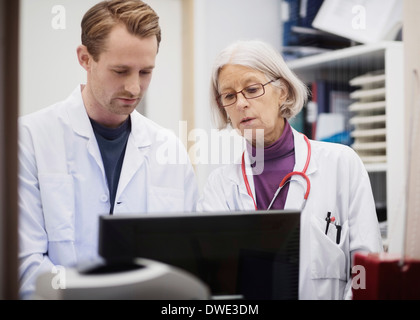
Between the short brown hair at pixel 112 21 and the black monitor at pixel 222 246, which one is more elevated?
the short brown hair at pixel 112 21

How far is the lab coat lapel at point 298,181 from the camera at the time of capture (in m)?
1.44

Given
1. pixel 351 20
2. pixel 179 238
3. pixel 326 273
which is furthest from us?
pixel 351 20

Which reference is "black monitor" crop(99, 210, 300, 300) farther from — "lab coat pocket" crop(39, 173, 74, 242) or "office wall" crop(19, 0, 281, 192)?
"office wall" crop(19, 0, 281, 192)

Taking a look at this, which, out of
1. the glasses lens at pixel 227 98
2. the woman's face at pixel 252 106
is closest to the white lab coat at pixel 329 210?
the woman's face at pixel 252 106

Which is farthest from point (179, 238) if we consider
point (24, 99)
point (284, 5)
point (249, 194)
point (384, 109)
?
point (284, 5)

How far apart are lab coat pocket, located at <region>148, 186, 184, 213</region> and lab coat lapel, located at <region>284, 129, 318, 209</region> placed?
0.34 meters

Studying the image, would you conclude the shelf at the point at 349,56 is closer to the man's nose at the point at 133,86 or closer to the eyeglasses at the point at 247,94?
the eyeglasses at the point at 247,94

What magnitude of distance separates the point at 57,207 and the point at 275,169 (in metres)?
0.69

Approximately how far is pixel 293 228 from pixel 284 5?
1.58 meters

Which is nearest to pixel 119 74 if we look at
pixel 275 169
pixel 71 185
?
pixel 71 185

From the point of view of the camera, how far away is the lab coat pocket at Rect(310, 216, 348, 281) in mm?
1399

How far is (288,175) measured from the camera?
4.80 feet
